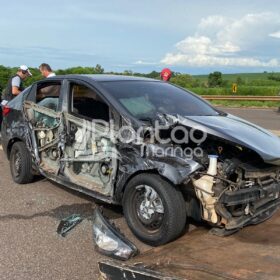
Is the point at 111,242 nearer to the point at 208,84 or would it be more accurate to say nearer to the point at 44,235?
the point at 44,235

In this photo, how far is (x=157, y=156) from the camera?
4230 millimetres

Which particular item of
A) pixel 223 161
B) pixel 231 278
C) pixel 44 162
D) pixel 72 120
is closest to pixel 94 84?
pixel 72 120

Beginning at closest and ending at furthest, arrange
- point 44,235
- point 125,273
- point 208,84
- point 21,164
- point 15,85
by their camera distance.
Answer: point 125,273
point 44,235
point 21,164
point 15,85
point 208,84

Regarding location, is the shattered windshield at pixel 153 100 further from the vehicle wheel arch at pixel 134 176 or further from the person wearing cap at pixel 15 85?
the person wearing cap at pixel 15 85

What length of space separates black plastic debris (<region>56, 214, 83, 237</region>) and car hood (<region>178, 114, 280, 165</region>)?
1.64m

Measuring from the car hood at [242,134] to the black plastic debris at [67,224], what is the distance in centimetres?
164

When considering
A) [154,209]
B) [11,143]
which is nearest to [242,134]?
[154,209]

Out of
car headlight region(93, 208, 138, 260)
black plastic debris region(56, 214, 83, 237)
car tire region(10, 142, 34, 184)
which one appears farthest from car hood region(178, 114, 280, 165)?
car tire region(10, 142, 34, 184)

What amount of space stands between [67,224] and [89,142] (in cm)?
91

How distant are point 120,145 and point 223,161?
3.42 ft

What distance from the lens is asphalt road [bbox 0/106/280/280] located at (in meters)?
3.86

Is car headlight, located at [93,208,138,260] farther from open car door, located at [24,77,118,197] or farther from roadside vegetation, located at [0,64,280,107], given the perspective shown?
roadside vegetation, located at [0,64,280,107]

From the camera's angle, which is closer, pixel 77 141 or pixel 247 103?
pixel 77 141

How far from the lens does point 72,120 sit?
5223mm
